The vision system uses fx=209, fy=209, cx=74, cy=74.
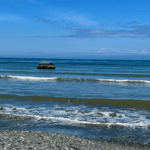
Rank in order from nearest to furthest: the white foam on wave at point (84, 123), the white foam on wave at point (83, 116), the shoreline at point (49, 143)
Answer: the shoreline at point (49, 143) → the white foam on wave at point (84, 123) → the white foam on wave at point (83, 116)

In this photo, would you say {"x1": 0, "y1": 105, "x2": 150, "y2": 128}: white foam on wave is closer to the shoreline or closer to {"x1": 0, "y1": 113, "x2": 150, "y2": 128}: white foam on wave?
{"x1": 0, "y1": 113, "x2": 150, "y2": 128}: white foam on wave

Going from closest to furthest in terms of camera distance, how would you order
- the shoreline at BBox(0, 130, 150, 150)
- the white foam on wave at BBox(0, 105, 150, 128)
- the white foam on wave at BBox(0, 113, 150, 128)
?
the shoreline at BBox(0, 130, 150, 150) < the white foam on wave at BBox(0, 113, 150, 128) < the white foam on wave at BBox(0, 105, 150, 128)

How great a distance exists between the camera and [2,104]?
1300 centimetres

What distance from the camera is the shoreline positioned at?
5.93 metres

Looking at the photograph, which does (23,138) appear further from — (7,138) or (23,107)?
(23,107)

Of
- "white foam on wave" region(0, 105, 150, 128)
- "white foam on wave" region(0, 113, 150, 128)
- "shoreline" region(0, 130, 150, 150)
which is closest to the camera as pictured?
"shoreline" region(0, 130, 150, 150)

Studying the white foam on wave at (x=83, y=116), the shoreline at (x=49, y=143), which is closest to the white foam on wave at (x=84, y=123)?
the white foam on wave at (x=83, y=116)

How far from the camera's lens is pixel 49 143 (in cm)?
629

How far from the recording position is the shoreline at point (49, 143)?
5.93 meters

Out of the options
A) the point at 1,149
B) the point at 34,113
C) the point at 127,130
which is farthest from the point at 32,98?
the point at 1,149

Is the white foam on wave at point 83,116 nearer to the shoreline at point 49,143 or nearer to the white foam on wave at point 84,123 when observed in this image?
the white foam on wave at point 84,123

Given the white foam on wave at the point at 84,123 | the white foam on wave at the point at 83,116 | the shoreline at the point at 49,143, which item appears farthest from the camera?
the white foam on wave at the point at 83,116

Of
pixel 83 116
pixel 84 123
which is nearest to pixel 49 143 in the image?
pixel 84 123

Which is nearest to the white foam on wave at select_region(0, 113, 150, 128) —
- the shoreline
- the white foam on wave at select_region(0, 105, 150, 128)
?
the white foam on wave at select_region(0, 105, 150, 128)
